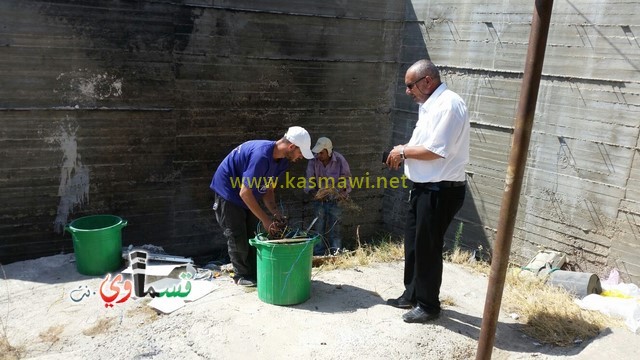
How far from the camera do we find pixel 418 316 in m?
3.93

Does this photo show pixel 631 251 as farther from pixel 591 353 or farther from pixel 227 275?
pixel 227 275

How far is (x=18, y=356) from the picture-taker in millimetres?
3549

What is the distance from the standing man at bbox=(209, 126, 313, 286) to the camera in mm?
4125

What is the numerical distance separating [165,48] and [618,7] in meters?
4.76

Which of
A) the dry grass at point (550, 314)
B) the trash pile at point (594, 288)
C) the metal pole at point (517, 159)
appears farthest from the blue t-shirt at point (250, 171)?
the trash pile at point (594, 288)

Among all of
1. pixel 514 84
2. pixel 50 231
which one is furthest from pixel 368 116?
pixel 50 231

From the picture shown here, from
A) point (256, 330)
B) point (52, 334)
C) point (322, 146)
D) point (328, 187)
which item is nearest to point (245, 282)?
point (256, 330)

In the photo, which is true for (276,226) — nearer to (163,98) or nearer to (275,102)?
(163,98)

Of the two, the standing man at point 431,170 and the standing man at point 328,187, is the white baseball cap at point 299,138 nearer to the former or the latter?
the standing man at point 431,170

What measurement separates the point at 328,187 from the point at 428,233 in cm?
267

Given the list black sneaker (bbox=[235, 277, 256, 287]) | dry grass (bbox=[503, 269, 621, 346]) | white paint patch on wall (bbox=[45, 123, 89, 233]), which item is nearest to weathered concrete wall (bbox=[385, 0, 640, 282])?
dry grass (bbox=[503, 269, 621, 346])

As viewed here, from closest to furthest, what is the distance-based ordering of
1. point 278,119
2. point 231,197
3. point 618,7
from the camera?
point 231,197 < point 618,7 < point 278,119

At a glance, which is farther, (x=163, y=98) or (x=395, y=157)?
(x=163, y=98)

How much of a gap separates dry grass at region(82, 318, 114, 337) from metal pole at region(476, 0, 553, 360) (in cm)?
285
